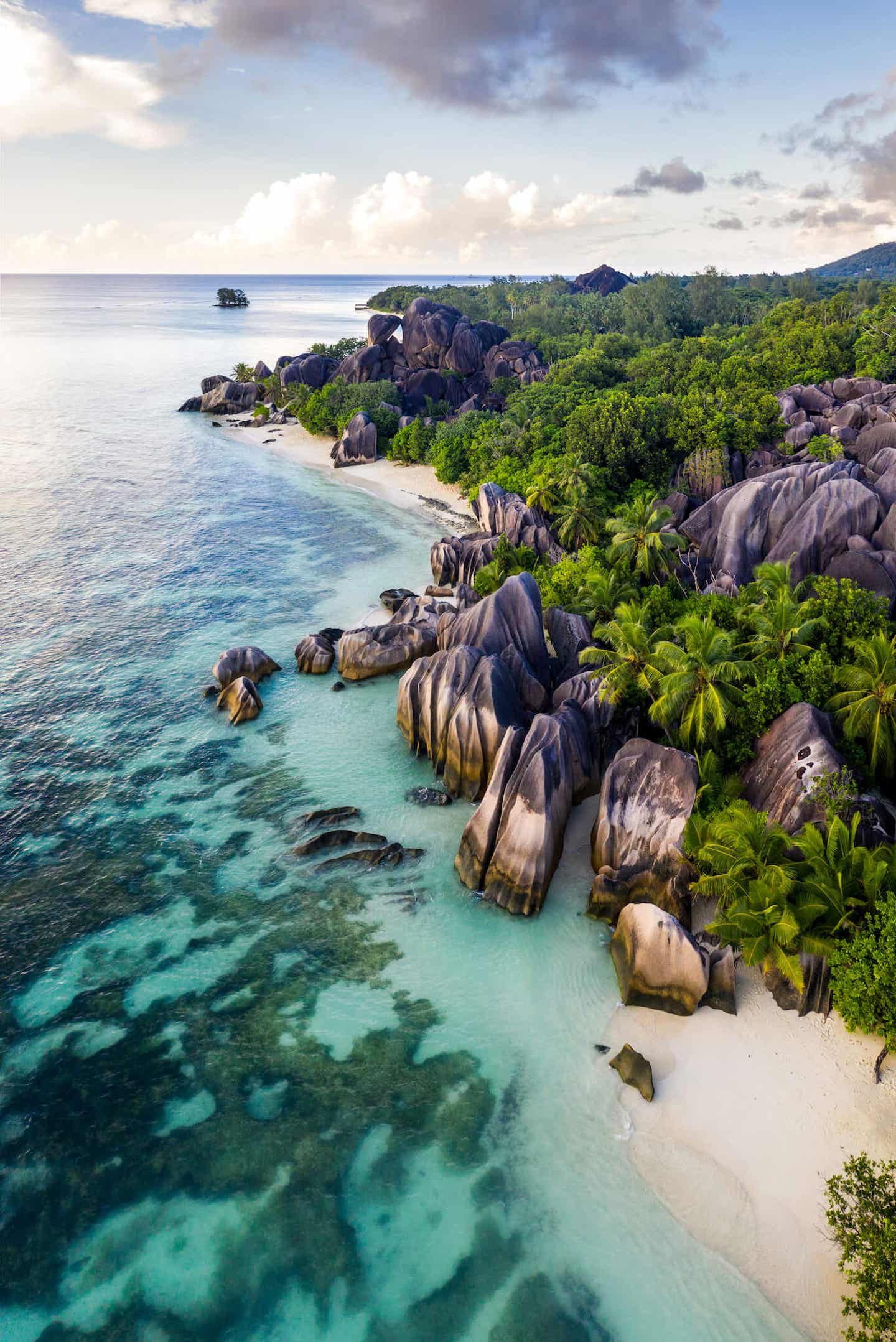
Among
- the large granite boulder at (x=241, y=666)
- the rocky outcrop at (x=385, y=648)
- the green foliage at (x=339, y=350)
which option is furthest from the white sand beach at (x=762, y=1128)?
the green foliage at (x=339, y=350)

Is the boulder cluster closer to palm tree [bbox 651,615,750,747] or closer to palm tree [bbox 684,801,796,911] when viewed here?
palm tree [bbox 651,615,750,747]

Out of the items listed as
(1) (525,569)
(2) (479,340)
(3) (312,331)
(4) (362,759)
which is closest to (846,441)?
(1) (525,569)

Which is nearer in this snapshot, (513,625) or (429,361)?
(513,625)

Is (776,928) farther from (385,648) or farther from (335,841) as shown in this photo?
(385,648)

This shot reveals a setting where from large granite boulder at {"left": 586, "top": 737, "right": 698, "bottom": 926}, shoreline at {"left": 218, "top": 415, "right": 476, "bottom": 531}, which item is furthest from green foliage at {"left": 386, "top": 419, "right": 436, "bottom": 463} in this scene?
large granite boulder at {"left": 586, "top": 737, "right": 698, "bottom": 926}

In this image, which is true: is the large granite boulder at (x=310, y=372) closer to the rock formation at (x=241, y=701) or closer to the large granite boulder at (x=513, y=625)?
the rock formation at (x=241, y=701)

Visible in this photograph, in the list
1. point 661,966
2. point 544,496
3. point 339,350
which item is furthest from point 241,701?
point 339,350

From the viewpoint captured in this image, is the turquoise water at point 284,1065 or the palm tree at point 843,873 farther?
the palm tree at point 843,873
